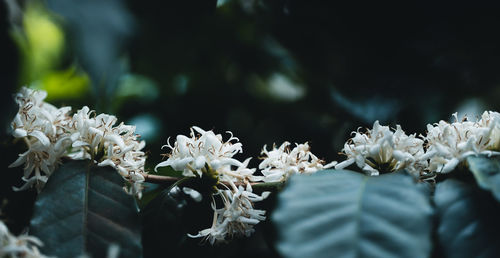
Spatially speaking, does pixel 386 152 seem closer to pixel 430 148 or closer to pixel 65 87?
pixel 430 148

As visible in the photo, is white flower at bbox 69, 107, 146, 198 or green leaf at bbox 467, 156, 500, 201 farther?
white flower at bbox 69, 107, 146, 198

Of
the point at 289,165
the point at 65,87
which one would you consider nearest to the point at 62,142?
the point at 289,165

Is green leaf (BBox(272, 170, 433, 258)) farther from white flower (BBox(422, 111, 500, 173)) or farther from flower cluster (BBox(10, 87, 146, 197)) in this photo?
flower cluster (BBox(10, 87, 146, 197))

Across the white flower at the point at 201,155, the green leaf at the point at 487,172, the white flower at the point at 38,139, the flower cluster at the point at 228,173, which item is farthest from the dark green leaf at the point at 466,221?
the white flower at the point at 38,139

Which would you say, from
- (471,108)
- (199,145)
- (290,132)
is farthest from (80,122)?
(471,108)

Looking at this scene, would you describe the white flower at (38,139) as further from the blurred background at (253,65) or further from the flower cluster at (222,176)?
the flower cluster at (222,176)

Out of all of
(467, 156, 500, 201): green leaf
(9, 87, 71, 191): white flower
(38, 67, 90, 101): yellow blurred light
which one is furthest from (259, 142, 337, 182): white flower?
(38, 67, 90, 101): yellow blurred light

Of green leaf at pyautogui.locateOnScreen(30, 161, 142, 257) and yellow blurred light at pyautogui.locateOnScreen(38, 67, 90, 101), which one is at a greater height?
yellow blurred light at pyautogui.locateOnScreen(38, 67, 90, 101)
